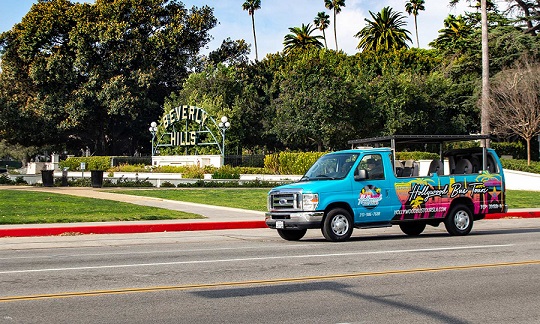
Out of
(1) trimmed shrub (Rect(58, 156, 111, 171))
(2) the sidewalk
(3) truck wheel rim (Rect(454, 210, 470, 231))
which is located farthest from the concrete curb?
(1) trimmed shrub (Rect(58, 156, 111, 171))

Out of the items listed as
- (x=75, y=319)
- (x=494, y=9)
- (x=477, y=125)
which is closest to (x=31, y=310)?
(x=75, y=319)

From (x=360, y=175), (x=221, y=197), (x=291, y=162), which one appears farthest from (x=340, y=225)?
(x=291, y=162)

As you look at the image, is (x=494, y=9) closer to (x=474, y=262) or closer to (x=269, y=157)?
(x=269, y=157)

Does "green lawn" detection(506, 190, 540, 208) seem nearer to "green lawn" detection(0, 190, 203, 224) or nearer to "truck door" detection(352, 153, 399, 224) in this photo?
"truck door" detection(352, 153, 399, 224)

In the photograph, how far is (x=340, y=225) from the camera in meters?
16.6

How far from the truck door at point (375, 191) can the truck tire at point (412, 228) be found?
1997 mm

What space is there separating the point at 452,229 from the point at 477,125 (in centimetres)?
4676

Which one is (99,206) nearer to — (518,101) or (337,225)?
(337,225)

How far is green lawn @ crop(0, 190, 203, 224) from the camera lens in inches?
838

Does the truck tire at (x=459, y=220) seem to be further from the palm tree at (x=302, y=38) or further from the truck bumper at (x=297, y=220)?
the palm tree at (x=302, y=38)

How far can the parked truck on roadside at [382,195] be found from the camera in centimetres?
1634

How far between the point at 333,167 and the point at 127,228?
640 cm

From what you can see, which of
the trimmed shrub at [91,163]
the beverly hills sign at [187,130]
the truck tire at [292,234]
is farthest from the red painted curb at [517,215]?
the trimmed shrub at [91,163]

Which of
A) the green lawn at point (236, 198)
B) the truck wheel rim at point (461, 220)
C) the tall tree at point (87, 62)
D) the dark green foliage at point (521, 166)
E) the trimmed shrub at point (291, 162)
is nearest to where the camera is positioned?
the truck wheel rim at point (461, 220)
